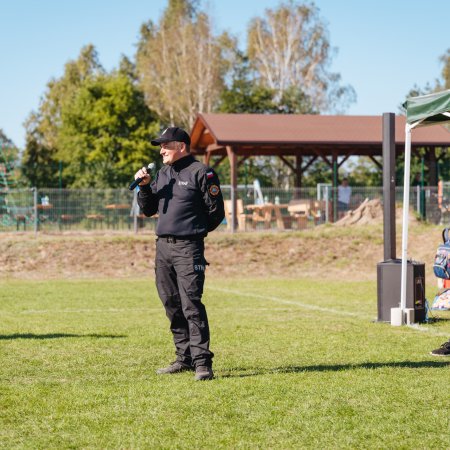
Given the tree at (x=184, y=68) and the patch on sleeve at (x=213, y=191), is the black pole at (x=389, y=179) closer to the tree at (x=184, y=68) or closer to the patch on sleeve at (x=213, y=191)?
the patch on sleeve at (x=213, y=191)

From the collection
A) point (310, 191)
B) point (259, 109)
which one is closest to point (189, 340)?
point (310, 191)

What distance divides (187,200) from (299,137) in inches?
1070

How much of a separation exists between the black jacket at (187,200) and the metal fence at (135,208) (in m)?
19.9

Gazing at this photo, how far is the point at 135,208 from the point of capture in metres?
28.5

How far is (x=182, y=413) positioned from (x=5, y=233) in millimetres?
21603

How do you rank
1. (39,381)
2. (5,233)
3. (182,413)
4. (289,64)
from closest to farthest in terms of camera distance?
(182,413) → (39,381) → (5,233) → (289,64)

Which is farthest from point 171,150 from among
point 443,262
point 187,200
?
point 443,262

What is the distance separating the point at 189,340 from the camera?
805cm

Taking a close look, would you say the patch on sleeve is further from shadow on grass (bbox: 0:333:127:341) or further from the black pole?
the black pole

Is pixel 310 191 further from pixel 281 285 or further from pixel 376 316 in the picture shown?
pixel 376 316

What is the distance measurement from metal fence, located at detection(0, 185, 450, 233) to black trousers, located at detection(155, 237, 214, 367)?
1995 cm

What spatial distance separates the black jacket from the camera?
7.75 meters

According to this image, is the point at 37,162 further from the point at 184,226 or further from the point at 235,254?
the point at 184,226

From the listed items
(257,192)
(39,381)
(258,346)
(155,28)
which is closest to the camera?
(39,381)
